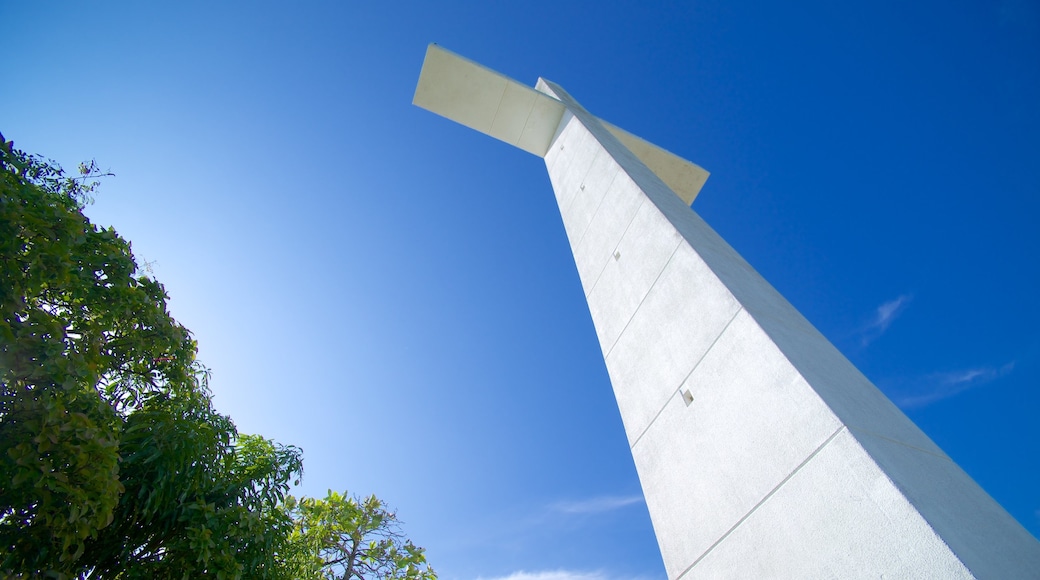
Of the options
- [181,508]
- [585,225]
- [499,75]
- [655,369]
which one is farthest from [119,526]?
[499,75]

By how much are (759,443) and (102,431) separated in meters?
3.92

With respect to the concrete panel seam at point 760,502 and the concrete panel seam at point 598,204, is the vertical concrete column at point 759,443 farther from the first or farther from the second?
the concrete panel seam at point 598,204

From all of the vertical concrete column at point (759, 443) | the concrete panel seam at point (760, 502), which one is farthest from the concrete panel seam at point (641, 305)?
the concrete panel seam at point (760, 502)

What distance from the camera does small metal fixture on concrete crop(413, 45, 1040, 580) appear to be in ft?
7.27

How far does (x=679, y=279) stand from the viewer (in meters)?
4.06

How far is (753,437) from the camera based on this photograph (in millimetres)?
2979

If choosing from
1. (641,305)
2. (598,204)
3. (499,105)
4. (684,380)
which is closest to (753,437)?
(684,380)

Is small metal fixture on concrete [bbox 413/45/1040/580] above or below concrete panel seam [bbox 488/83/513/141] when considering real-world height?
below

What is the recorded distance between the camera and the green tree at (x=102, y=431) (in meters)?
2.95

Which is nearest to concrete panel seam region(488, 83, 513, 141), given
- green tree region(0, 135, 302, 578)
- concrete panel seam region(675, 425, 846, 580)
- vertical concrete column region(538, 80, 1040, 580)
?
vertical concrete column region(538, 80, 1040, 580)

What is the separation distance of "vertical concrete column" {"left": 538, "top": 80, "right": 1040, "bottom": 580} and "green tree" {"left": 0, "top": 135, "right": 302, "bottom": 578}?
3.28m

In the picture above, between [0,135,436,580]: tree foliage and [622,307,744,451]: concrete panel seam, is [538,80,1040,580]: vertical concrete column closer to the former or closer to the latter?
[622,307,744,451]: concrete panel seam

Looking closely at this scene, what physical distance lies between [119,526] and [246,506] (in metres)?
0.86

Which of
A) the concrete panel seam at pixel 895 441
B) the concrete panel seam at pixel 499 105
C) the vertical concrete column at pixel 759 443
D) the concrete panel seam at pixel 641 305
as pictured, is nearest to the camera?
the vertical concrete column at pixel 759 443
